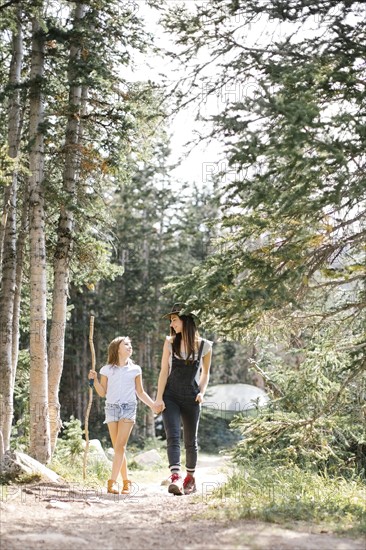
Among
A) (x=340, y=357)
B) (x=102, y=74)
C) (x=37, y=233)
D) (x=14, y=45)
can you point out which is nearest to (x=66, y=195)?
(x=37, y=233)

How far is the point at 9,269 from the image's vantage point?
38.6ft

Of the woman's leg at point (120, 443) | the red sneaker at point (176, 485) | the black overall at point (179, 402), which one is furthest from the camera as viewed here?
the woman's leg at point (120, 443)

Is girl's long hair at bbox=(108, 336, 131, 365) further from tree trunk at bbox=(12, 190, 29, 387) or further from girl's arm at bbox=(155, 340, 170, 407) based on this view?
tree trunk at bbox=(12, 190, 29, 387)

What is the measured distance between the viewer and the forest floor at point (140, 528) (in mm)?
4910

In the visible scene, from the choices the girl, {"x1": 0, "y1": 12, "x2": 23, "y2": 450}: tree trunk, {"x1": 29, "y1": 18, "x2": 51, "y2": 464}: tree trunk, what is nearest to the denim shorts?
the girl

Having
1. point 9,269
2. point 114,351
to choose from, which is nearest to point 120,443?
point 114,351

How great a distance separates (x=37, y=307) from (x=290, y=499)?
17.1ft

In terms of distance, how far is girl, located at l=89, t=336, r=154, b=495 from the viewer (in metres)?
8.30

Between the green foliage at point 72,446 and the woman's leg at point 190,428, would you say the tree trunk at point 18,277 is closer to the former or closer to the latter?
the green foliage at point 72,446

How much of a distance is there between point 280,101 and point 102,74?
4.87 metres

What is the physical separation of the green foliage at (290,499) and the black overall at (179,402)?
71 cm

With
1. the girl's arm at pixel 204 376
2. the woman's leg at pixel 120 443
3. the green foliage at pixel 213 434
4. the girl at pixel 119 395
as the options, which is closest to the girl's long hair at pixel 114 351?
the girl at pixel 119 395

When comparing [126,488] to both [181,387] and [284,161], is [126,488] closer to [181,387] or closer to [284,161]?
[181,387]

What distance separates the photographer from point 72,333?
3147 centimetres
